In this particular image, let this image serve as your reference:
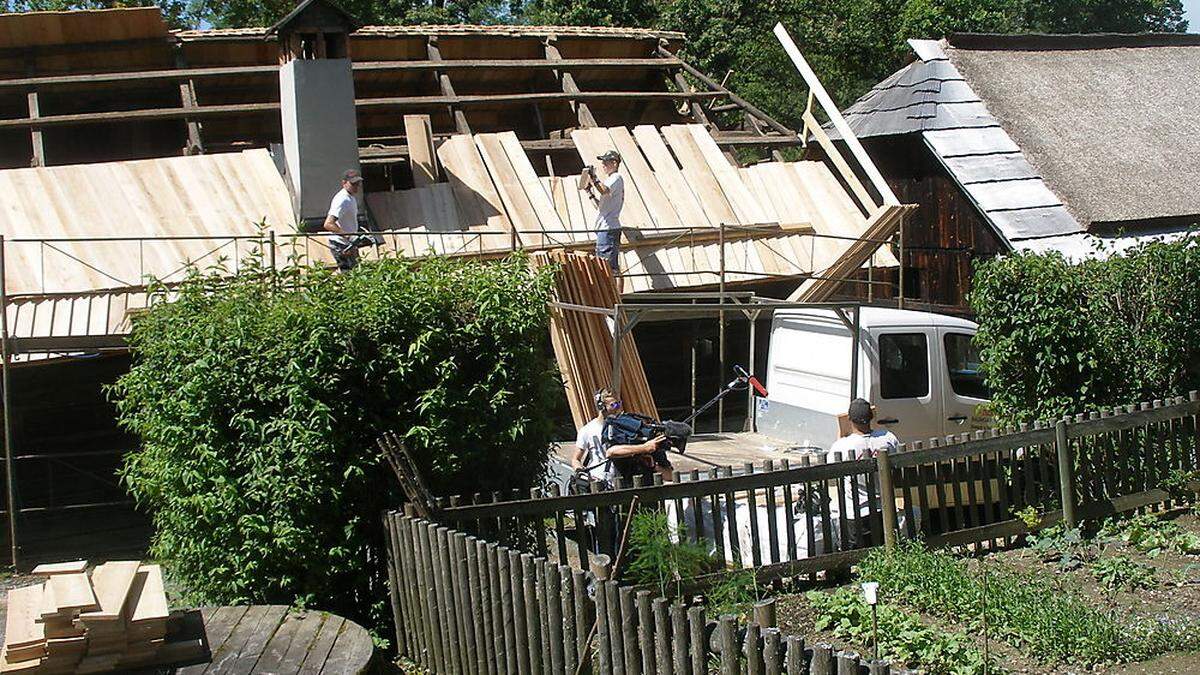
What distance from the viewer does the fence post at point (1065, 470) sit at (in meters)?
10.7

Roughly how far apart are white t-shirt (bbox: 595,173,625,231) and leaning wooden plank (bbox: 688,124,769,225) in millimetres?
2369

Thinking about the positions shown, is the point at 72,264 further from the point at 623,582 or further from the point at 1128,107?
the point at 1128,107

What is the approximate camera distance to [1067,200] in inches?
787

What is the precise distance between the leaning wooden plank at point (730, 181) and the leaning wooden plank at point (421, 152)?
411cm

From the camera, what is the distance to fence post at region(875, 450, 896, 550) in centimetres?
982

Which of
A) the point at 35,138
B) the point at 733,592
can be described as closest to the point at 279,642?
the point at 733,592

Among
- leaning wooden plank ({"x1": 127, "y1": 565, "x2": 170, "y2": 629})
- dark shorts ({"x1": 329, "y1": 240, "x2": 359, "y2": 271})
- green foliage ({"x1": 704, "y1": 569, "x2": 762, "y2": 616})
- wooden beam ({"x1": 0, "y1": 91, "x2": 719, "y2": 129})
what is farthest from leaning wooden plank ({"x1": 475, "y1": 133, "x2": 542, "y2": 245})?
leaning wooden plank ({"x1": 127, "y1": 565, "x2": 170, "y2": 629})

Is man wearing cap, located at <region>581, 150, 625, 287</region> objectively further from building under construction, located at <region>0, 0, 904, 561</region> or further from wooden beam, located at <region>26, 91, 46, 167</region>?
wooden beam, located at <region>26, 91, 46, 167</region>

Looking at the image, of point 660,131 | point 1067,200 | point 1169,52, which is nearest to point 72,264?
point 660,131

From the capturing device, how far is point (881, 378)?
1271 centimetres

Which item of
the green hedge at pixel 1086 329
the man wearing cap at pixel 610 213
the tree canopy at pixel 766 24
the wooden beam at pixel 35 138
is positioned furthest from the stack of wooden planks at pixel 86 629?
the tree canopy at pixel 766 24

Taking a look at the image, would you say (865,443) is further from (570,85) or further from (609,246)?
(570,85)

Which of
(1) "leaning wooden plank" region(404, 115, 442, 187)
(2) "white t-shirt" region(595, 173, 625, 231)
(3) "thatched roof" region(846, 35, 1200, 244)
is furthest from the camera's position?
(3) "thatched roof" region(846, 35, 1200, 244)

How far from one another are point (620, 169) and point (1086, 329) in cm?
776
